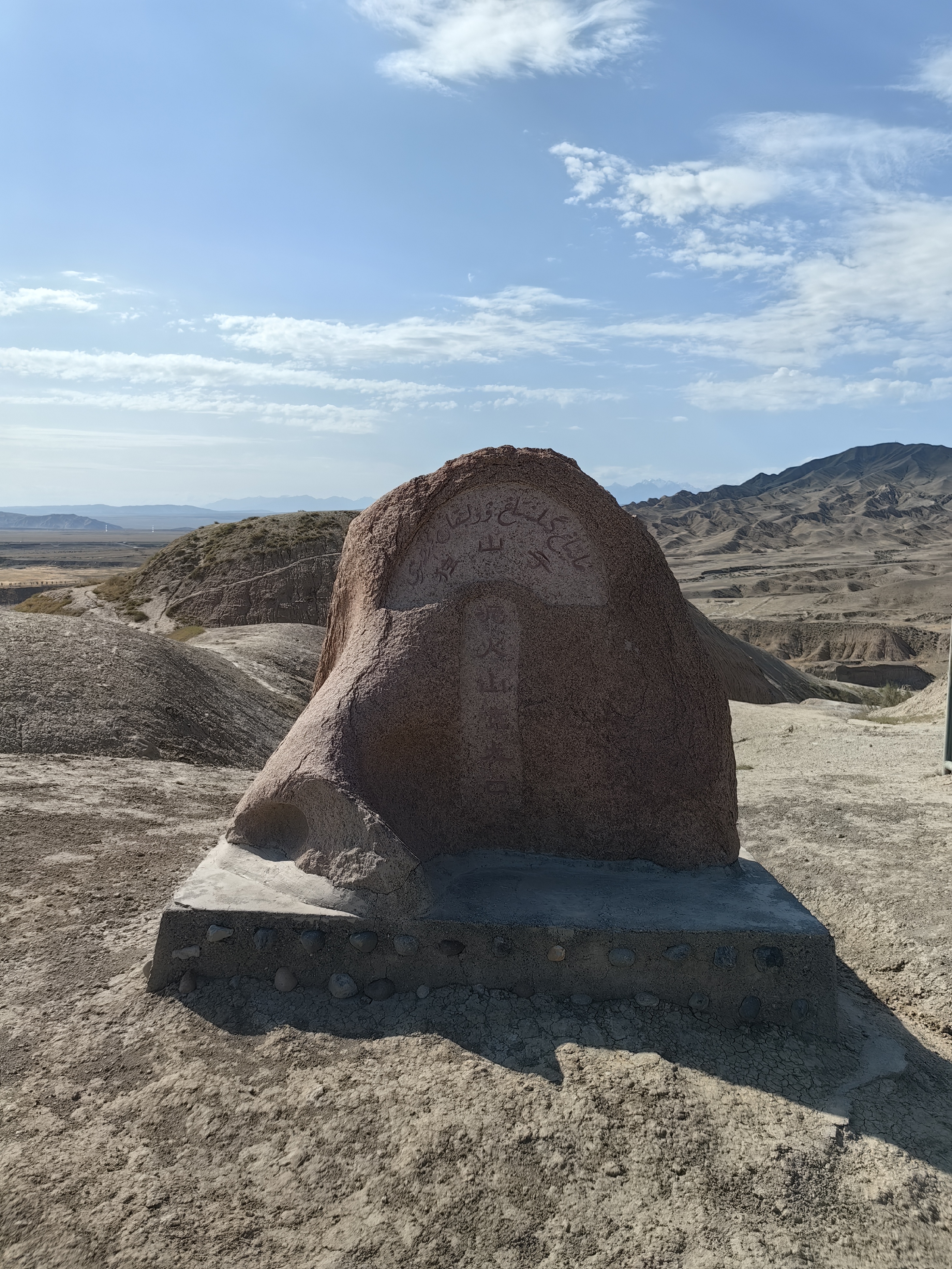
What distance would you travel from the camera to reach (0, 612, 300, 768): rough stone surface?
24.7 ft

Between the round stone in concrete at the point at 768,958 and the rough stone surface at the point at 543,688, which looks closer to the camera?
the round stone in concrete at the point at 768,958

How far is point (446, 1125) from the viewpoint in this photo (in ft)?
8.71

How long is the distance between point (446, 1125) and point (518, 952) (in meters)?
0.71

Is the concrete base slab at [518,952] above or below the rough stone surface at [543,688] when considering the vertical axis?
below

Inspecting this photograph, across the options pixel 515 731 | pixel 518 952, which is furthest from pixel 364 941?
pixel 515 731

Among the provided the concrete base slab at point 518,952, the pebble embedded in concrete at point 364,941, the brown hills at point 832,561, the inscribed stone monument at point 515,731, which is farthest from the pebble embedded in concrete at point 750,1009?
the brown hills at point 832,561

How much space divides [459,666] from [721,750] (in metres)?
1.19

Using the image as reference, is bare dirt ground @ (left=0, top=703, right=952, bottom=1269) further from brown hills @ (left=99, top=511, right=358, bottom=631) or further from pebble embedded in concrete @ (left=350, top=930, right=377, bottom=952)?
brown hills @ (left=99, top=511, right=358, bottom=631)

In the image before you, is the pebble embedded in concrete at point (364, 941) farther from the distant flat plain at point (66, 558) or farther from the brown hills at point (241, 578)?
the distant flat plain at point (66, 558)

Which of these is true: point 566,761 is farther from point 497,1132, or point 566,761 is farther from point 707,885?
point 497,1132

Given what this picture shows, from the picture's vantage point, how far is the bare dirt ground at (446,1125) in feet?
7.58

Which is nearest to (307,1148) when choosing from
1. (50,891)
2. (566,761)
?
(566,761)

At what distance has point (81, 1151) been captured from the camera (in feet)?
8.32

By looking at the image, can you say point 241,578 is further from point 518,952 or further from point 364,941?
point 518,952
